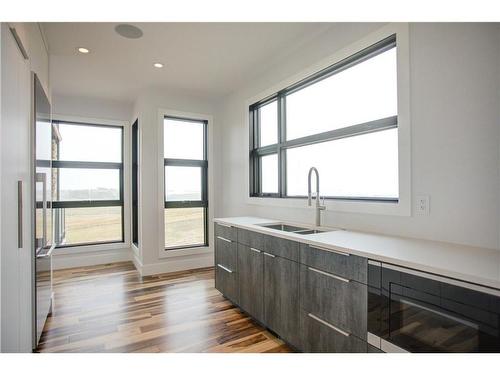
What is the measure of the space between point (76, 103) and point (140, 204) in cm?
201

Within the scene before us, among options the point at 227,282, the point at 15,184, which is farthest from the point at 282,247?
the point at 15,184

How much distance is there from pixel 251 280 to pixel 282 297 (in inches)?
18.9

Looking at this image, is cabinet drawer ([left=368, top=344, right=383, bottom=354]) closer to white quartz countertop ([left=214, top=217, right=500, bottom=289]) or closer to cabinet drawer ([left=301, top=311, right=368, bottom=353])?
cabinet drawer ([left=301, top=311, right=368, bottom=353])

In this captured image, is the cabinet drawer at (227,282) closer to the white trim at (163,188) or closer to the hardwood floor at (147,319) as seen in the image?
the hardwood floor at (147,319)

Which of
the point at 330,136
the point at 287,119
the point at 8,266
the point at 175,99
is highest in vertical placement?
the point at 175,99

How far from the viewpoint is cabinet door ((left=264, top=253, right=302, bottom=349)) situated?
2.01 metres

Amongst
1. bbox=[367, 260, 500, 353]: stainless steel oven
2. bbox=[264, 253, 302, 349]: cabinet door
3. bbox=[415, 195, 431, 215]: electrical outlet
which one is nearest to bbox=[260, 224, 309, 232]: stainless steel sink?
bbox=[264, 253, 302, 349]: cabinet door

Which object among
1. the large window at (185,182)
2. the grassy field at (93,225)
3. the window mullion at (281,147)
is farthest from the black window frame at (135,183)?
the window mullion at (281,147)

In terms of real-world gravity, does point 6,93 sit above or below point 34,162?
above

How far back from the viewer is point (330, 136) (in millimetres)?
2580
